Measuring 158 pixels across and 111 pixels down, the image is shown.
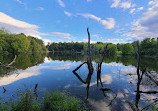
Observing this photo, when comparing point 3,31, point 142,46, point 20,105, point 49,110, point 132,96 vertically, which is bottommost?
point 132,96

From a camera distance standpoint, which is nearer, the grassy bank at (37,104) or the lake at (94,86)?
the grassy bank at (37,104)

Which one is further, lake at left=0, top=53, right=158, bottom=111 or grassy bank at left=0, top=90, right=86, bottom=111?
lake at left=0, top=53, right=158, bottom=111

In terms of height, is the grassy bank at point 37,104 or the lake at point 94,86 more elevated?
the grassy bank at point 37,104

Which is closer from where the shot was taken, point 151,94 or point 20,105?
point 20,105

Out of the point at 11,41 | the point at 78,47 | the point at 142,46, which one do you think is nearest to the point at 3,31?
the point at 11,41

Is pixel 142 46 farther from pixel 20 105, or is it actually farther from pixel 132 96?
pixel 20 105

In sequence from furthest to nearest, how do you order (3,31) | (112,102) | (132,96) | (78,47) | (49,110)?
(78,47) < (3,31) < (132,96) < (112,102) < (49,110)

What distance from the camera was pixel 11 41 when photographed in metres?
60.6

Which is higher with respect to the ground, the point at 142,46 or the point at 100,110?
the point at 142,46

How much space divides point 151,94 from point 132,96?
84.5 inches


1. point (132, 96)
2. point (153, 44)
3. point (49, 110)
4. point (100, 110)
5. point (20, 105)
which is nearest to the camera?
Result: point (20, 105)

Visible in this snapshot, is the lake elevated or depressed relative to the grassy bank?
depressed

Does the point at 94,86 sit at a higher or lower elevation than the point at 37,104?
lower

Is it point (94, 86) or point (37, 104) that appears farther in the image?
point (94, 86)
